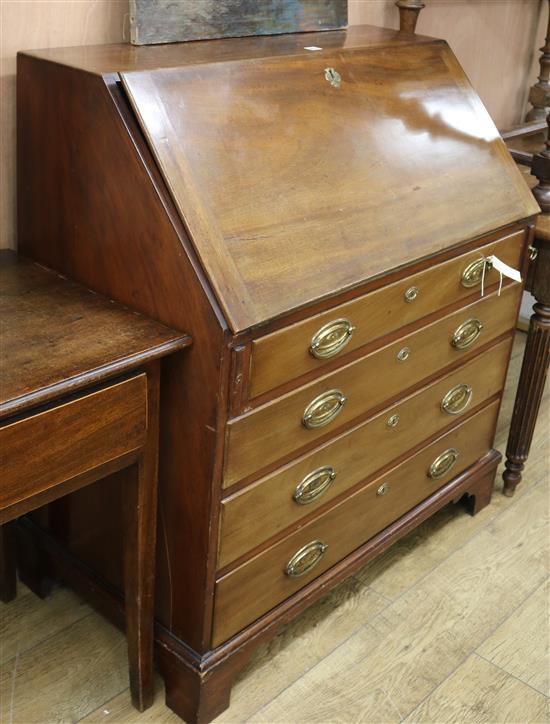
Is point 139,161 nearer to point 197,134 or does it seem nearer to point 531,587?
point 197,134

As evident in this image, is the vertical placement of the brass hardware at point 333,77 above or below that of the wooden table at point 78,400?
above

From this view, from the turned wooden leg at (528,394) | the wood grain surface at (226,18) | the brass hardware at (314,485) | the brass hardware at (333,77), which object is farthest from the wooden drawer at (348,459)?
the wood grain surface at (226,18)

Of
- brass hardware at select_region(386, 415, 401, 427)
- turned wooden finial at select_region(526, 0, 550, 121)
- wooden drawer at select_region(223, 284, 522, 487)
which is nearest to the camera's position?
wooden drawer at select_region(223, 284, 522, 487)

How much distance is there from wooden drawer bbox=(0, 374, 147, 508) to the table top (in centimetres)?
4

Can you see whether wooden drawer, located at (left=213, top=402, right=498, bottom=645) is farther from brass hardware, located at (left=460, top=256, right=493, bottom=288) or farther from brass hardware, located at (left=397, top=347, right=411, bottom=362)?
brass hardware, located at (left=460, top=256, right=493, bottom=288)

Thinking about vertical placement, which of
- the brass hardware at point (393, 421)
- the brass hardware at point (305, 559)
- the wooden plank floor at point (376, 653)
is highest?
the brass hardware at point (393, 421)

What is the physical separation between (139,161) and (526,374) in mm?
1352

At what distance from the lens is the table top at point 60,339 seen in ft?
4.33

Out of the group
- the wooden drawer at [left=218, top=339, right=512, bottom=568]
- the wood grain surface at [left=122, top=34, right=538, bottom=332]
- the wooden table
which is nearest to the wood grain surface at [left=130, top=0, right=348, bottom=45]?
the wood grain surface at [left=122, top=34, right=538, bottom=332]

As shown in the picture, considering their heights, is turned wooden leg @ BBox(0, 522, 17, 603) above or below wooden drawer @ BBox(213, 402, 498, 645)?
below

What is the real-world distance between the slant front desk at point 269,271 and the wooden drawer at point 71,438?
0.12 meters

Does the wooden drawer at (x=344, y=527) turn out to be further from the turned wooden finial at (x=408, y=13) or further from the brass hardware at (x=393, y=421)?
the turned wooden finial at (x=408, y=13)

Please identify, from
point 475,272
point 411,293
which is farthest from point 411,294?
point 475,272

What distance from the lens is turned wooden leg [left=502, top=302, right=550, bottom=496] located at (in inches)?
92.7
